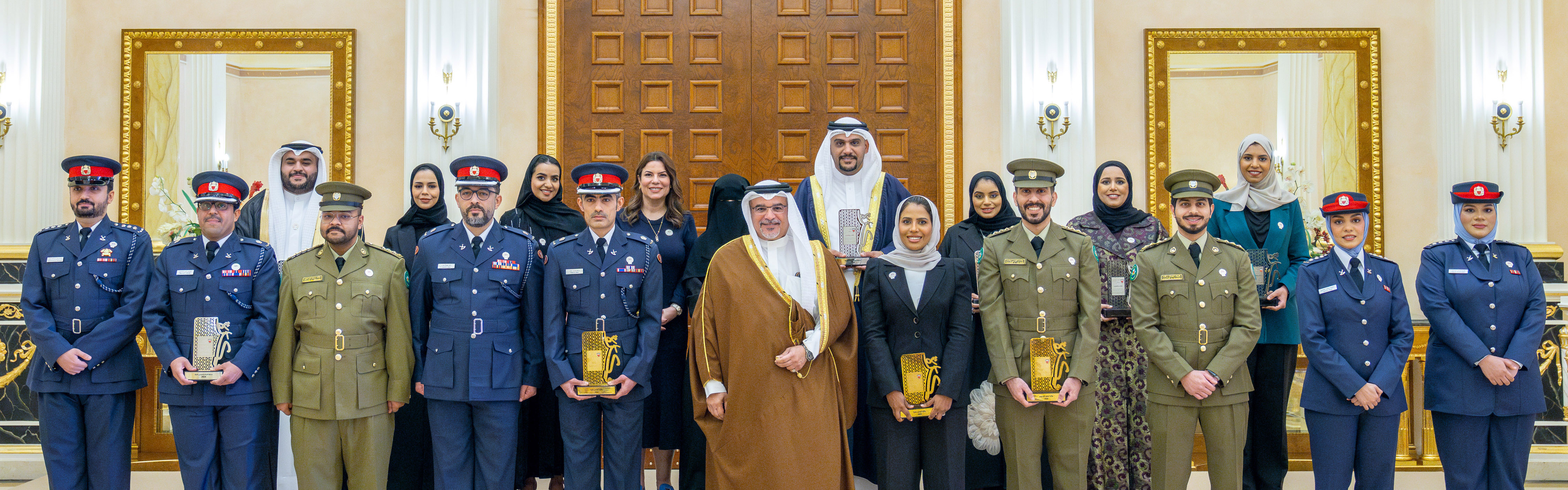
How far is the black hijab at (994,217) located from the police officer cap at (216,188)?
3.24m

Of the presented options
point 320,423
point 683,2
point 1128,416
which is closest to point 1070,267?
point 1128,416

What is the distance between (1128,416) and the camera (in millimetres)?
4383

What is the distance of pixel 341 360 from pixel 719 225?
A: 5.77 feet

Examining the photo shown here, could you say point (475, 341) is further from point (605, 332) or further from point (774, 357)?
point (774, 357)

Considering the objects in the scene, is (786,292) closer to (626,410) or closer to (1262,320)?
(626,410)

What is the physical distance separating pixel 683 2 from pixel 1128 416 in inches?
163

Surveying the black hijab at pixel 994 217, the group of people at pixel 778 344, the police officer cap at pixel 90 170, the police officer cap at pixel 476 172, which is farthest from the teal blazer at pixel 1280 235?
the police officer cap at pixel 90 170

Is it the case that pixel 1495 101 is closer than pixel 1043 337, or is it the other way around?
pixel 1043 337

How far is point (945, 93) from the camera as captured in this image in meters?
6.73

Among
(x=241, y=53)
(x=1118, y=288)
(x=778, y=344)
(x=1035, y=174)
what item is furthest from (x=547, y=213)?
(x=241, y=53)

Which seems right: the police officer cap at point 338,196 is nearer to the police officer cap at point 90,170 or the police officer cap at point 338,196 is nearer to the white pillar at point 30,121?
the police officer cap at point 90,170

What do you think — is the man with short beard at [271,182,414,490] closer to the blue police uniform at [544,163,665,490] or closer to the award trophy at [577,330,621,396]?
the blue police uniform at [544,163,665,490]

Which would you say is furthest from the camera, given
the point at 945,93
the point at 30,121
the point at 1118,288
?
the point at 945,93

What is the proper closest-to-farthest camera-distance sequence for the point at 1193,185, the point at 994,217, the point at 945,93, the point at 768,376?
1. the point at 768,376
2. the point at 1193,185
3. the point at 994,217
4. the point at 945,93
